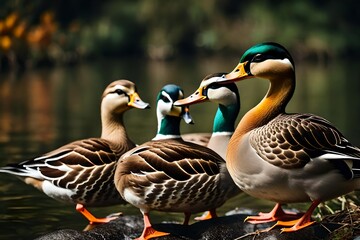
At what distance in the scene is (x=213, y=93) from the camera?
632 cm

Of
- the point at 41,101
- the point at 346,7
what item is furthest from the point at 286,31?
the point at 41,101

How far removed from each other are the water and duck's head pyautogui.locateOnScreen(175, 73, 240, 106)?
Answer: 5.39 ft

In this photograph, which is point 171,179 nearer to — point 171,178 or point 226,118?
point 171,178

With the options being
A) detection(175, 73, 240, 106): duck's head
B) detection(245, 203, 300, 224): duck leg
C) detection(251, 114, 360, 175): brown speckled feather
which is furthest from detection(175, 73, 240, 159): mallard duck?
detection(251, 114, 360, 175): brown speckled feather

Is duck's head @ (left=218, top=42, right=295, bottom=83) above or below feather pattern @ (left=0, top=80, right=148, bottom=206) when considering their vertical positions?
above

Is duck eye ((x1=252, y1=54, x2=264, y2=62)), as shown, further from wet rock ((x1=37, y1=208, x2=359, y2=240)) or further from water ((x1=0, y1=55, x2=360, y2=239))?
→ water ((x1=0, y1=55, x2=360, y2=239))

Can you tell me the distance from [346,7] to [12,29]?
18931mm

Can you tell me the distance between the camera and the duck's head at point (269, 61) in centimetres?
563

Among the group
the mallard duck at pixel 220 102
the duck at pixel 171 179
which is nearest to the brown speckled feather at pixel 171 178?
the duck at pixel 171 179

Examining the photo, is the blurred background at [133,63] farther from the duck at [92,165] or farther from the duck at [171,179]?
the duck at [171,179]

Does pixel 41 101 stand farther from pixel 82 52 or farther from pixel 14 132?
pixel 82 52

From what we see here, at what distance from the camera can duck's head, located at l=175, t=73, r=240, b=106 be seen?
620 centimetres

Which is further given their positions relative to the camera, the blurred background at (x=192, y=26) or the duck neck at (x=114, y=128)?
the blurred background at (x=192, y=26)

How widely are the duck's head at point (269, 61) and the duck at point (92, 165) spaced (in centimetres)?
106
